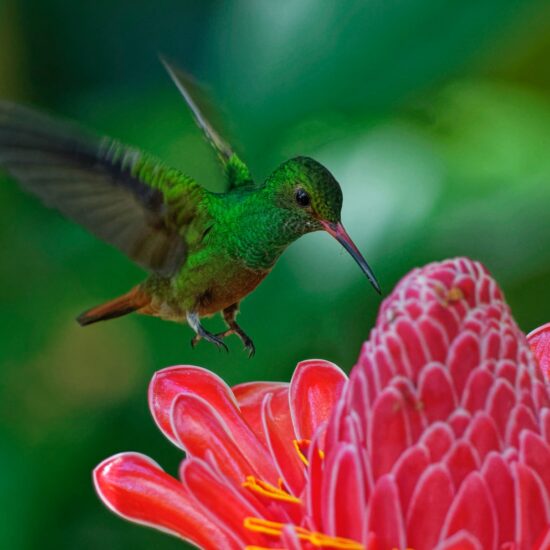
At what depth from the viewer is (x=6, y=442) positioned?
2.96 m

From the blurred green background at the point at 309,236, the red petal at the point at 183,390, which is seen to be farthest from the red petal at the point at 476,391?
the blurred green background at the point at 309,236

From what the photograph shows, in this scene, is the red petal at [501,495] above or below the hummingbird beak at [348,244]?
below

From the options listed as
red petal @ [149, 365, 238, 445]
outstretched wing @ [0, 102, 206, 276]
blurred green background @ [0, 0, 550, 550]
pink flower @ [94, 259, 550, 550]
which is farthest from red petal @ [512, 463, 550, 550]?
blurred green background @ [0, 0, 550, 550]

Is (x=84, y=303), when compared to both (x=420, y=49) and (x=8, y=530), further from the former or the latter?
(x=420, y=49)

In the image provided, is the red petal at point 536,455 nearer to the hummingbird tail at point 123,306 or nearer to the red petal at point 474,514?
the red petal at point 474,514

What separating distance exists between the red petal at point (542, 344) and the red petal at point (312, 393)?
0.32 m

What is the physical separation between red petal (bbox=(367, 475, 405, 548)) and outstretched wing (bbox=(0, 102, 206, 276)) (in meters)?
0.65

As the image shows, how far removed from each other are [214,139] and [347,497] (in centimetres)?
104

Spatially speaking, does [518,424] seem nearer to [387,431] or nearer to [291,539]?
[387,431]

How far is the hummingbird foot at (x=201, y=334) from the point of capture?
165 cm

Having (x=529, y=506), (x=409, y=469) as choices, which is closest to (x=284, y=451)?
(x=409, y=469)

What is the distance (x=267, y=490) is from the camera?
1.41 m

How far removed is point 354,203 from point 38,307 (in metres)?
1.08

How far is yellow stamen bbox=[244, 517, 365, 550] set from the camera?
1.17 metres
